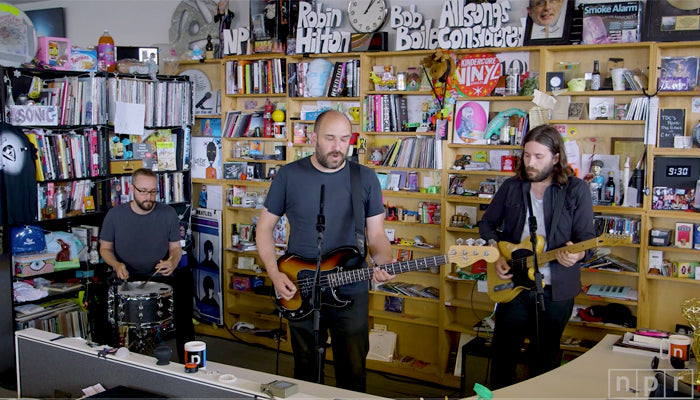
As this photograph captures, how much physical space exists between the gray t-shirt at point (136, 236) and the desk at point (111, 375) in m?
2.04

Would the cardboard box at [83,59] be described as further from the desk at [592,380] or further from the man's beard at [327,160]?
the desk at [592,380]

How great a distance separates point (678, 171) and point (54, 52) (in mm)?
4413

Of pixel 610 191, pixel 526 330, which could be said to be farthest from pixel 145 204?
pixel 610 191

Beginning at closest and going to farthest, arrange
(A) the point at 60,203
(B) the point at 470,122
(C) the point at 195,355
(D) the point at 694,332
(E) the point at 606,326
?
(C) the point at 195,355, (D) the point at 694,332, (E) the point at 606,326, (B) the point at 470,122, (A) the point at 60,203

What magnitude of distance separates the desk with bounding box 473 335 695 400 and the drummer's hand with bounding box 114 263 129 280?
2.82 metres

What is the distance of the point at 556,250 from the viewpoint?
138 inches

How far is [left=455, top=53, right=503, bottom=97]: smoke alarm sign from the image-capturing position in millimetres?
4812

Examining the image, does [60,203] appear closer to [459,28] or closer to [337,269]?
[337,269]

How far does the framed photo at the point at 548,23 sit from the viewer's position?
4496 mm

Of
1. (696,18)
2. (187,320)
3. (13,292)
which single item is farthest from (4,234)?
(696,18)

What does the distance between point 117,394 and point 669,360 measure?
7.27 ft

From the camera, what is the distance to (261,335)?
591 cm

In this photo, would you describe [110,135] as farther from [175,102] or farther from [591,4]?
[591,4]

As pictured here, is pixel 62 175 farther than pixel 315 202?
Yes
